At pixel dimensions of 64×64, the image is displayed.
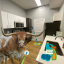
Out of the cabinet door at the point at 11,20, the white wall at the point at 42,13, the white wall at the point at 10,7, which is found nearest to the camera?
the cabinet door at the point at 11,20

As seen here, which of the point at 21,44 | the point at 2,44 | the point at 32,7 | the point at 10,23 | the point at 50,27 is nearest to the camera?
the point at 21,44

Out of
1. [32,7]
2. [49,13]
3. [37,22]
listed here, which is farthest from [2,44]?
[49,13]

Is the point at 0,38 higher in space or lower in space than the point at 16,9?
lower

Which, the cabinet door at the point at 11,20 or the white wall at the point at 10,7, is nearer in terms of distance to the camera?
the cabinet door at the point at 11,20

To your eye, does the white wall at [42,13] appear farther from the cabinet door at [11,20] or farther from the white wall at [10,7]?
the cabinet door at [11,20]

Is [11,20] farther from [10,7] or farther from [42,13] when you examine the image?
[42,13]

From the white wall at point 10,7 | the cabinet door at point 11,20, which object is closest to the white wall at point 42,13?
the white wall at point 10,7

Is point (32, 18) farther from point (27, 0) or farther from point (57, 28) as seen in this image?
point (57, 28)

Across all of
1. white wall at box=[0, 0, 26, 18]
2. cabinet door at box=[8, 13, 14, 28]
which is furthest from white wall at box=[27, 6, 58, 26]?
cabinet door at box=[8, 13, 14, 28]

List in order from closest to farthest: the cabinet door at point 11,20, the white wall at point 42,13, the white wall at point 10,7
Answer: the cabinet door at point 11,20 < the white wall at point 10,7 < the white wall at point 42,13

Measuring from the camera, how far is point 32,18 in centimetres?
304

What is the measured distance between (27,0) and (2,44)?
246 centimetres

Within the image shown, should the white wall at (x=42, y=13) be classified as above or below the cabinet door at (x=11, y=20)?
above

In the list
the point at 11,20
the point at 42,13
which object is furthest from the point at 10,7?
the point at 42,13
